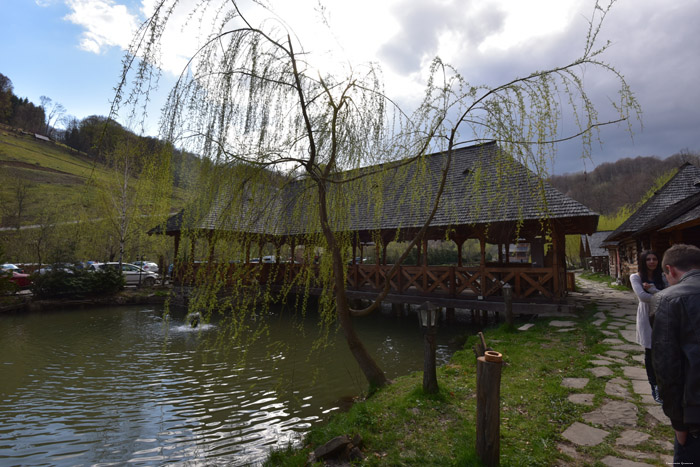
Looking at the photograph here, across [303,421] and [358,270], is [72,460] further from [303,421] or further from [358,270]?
[358,270]

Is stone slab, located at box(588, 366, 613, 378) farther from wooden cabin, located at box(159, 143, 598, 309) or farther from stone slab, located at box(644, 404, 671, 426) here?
wooden cabin, located at box(159, 143, 598, 309)

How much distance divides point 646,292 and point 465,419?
2282 millimetres

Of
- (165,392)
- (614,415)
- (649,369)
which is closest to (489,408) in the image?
(614,415)

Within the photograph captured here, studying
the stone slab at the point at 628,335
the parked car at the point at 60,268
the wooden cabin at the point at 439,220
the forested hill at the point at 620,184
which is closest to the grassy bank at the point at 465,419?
the stone slab at the point at 628,335

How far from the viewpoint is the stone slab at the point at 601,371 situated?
14.2ft

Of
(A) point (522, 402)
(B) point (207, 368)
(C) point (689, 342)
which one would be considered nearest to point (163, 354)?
(B) point (207, 368)

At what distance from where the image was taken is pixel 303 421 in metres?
4.64

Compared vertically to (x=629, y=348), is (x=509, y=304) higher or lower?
higher

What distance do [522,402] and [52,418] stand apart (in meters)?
6.05

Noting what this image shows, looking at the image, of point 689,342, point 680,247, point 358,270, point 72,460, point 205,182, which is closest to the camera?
point 689,342

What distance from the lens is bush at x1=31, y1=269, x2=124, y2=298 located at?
1414 centimetres

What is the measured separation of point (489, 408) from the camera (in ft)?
8.69

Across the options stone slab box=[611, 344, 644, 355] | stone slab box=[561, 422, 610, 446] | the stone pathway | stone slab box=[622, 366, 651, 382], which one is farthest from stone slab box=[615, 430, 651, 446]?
stone slab box=[611, 344, 644, 355]

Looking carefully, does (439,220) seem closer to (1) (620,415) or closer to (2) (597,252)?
(1) (620,415)
